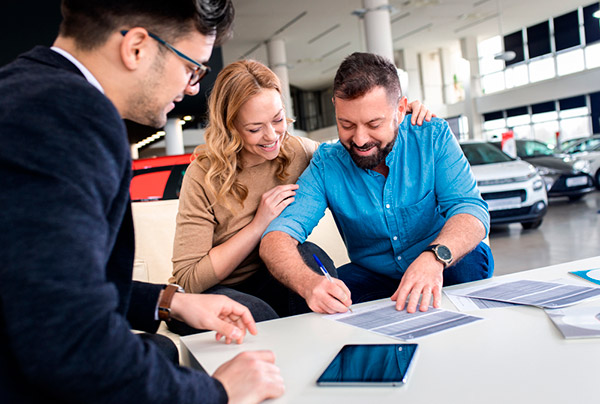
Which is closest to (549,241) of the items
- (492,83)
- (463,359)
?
(463,359)

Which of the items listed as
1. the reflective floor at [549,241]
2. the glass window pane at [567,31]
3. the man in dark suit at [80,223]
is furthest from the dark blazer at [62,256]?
the glass window pane at [567,31]

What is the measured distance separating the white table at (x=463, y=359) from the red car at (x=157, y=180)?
2.80 metres

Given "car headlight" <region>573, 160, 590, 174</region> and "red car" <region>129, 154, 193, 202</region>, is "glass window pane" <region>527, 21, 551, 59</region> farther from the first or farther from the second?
"red car" <region>129, 154, 193, 202</region>

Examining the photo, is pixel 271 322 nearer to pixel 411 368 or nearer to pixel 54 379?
pixel 411 368

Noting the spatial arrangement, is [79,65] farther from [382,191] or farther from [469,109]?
[469,109]

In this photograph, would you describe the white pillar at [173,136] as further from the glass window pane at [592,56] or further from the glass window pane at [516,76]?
the glass window pane at [592,56]

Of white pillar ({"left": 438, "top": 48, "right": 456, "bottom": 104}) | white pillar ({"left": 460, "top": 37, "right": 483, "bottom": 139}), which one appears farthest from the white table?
white pillar ({"left": 438, "top": 48, "right": 456, "bottom": 104})

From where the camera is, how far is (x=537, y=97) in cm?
1750

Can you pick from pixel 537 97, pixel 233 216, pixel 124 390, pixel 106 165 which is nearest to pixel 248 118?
pixel 233 216

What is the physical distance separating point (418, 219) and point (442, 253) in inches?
19.4

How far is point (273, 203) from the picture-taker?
82.0 inches

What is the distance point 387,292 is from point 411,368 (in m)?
1.31

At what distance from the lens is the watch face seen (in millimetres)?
1677

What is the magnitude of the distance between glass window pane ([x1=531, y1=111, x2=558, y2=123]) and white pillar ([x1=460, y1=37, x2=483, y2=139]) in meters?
2.16
